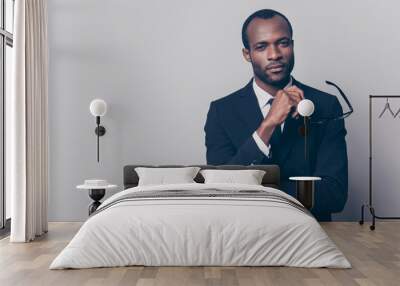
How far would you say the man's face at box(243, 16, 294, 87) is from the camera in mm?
7449

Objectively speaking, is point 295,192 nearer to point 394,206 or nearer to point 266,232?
point 394,206

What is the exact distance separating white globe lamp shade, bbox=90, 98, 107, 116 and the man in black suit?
134 cm

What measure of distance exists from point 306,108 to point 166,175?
6.28 ft

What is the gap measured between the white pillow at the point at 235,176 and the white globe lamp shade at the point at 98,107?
1530 mm

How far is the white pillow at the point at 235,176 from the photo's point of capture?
6.65 meters

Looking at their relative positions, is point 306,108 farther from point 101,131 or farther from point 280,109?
point 101,131

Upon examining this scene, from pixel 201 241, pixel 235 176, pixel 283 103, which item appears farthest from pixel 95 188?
pixel 283 103

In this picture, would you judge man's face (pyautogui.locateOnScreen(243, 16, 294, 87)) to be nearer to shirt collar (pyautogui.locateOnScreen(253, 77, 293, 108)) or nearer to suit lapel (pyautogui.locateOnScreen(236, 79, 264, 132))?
shirt collar (pyautogui.locateOnScreen(253, 77, 293, 108))

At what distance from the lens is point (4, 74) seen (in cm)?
669

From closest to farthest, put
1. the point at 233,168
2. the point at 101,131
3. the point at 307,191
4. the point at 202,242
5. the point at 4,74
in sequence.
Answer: the point at 202,242
the point at 4,74
the point at 307,191
the point at 233,168
the point at 101,131

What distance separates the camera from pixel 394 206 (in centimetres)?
750

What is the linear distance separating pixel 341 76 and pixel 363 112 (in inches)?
21.7

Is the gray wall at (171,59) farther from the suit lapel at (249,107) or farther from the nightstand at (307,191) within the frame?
the nightstand at (307,191)

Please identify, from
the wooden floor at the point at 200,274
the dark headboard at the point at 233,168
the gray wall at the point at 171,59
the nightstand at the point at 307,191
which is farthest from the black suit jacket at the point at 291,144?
the wooden floor at the point at 200,274
